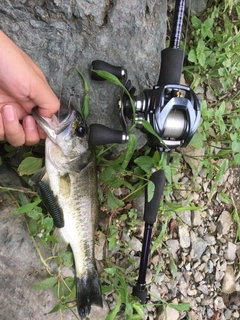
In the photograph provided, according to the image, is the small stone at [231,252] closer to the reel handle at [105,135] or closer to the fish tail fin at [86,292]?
the fish tail fin at [86,292]

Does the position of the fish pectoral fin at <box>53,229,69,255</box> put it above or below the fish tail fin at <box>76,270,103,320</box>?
above

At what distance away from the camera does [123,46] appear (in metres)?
2.34

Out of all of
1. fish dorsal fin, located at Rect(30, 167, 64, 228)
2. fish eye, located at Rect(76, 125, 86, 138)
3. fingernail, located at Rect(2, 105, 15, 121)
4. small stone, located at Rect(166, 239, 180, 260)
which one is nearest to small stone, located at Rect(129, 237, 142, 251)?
small stone, located at Rect(166, 239, 180, 260)

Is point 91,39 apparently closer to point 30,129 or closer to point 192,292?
point 30,129

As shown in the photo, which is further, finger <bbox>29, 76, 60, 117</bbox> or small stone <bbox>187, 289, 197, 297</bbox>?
small stone <bbox>187, 289, 197, 297</bbox>

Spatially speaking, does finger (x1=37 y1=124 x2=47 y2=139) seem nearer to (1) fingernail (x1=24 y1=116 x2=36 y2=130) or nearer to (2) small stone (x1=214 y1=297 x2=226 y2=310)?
(1) fingernail (x1=24 y1=116 x2=36 y2=130)

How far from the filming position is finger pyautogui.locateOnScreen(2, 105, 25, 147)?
194 cm

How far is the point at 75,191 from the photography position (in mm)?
2178

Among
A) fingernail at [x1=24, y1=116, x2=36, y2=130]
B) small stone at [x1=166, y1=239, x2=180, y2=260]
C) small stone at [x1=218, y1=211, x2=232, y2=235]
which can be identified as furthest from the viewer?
small stone at [x1=218, y1=211, x2=232, y2=235]

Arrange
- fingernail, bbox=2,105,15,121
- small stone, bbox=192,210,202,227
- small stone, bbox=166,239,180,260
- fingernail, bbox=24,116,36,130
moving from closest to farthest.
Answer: fingernail, bbox=2,105,15,121, fingernail, bbox=24,116,36,130, small stone, bbox=166,239,180,260, small stone, bbox=192,210,202,227

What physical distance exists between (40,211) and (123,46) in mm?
1164

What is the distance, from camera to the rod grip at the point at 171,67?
2.05 m

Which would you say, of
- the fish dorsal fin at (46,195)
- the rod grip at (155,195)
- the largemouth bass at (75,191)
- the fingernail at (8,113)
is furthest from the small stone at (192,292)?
the fingernail at (8,113)

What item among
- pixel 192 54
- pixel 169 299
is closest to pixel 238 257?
pixel 169 299
